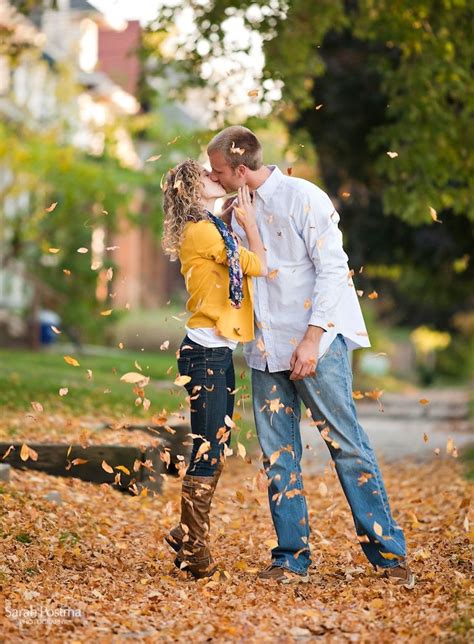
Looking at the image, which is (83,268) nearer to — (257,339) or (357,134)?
(357,134)

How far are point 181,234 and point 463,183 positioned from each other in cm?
783

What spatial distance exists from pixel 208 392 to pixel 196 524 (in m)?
0.64

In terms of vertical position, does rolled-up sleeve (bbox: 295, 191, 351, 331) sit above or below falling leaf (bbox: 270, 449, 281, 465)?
above

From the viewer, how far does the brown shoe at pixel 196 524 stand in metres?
5.73

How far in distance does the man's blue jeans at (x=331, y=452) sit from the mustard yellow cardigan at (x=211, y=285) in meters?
0.27

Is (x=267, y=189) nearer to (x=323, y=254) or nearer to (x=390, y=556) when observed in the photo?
(x=323, y=254)

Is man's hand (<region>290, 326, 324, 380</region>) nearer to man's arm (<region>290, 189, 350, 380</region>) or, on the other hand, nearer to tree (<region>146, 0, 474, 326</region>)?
man's arm (<region>290, 189, 350, 380</region>)

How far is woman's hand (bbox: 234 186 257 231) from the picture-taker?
559 cm

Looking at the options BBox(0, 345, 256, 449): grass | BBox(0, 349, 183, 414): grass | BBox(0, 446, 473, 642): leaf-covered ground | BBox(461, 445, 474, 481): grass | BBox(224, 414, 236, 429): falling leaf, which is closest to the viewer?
BBox(0, 446, 473, 642): leaf-covered ground

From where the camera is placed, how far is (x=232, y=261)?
5449mm

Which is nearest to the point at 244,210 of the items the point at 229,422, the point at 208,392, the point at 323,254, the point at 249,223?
the point at 249,223

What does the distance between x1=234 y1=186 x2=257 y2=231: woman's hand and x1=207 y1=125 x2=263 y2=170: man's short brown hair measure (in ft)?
0.38

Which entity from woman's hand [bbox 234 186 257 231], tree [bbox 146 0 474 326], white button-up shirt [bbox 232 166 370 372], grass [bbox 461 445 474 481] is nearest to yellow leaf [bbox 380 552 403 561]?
white button-up shirt [bbox 232 166 370 372]

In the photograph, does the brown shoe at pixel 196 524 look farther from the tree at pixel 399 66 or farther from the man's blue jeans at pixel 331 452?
the tree at pixel 399 66
